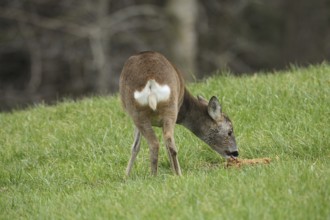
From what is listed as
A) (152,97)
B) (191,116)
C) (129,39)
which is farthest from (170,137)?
(129,39)

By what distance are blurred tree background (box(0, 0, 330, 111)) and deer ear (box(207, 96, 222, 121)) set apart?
31.0 ft

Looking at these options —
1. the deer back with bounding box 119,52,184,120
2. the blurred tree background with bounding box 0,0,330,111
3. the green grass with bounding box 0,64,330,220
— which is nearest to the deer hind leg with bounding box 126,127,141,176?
the green grass with bounding box 0,64,330,220

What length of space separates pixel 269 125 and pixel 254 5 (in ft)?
51.8

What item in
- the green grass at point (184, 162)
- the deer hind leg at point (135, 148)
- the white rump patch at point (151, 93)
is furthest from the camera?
the deer hind leg at point (135, 148)

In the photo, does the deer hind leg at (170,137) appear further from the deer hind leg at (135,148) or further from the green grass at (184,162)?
the deer hind leg at (135,148)

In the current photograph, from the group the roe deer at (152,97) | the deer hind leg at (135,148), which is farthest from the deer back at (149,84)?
the deer hind leg at (135,148)

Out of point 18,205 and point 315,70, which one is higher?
point 315,70

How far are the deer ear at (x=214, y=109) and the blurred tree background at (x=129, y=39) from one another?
944 centimetres

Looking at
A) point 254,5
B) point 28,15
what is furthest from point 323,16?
point 28,15

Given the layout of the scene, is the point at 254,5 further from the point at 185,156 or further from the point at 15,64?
the point at 185,156

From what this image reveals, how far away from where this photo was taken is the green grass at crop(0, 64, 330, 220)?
6.42 meters

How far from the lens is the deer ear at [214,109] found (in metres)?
8.38

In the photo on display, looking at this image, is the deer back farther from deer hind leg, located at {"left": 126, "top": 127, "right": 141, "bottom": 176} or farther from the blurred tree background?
the blurred tree background

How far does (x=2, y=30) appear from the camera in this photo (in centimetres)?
2127
